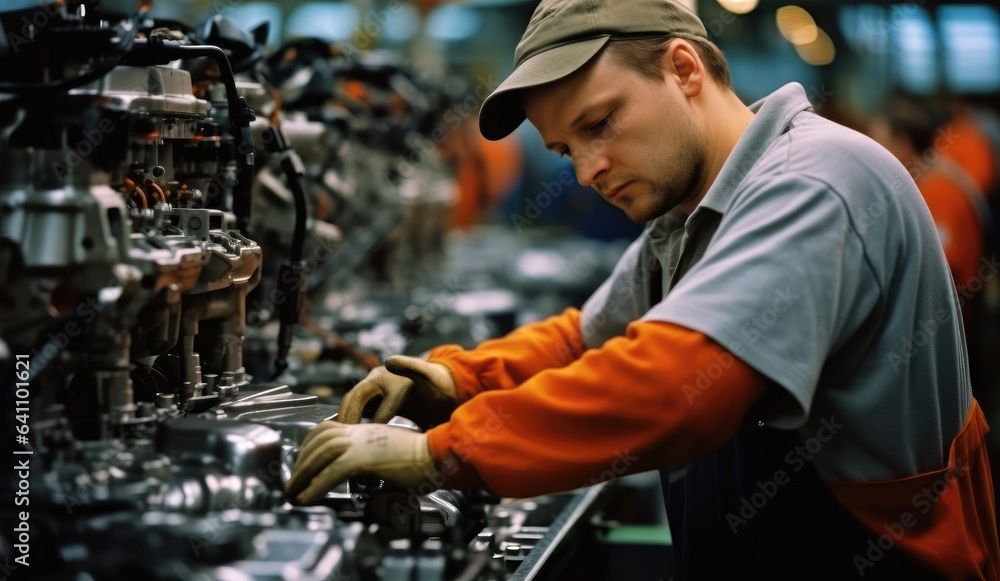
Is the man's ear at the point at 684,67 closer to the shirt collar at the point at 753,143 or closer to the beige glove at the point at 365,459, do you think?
the shirt collar at the point at 753,143

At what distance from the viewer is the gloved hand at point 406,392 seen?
1.56 m

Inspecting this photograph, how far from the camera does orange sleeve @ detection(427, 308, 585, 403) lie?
1.71 m

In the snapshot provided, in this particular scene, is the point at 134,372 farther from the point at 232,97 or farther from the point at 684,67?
the point at 684,67

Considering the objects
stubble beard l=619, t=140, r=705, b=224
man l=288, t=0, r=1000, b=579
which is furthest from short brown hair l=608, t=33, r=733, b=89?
stubble beard l=619, t=140, r=705, b=224

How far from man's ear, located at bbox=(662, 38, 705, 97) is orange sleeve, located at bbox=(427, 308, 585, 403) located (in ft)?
1.88

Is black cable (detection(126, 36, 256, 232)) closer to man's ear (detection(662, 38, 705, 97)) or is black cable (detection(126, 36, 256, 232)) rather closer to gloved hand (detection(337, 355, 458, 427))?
gloved hand (detection(337, 355, 458, 427))

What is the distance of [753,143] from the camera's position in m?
1.51

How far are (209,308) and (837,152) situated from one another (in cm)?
97

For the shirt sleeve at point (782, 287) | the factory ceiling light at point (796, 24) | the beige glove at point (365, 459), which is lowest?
the factory ceiling light at point (796, 24)

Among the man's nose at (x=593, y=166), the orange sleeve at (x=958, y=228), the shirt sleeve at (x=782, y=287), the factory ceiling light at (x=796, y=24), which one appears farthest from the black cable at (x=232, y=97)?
the factory ceiling light at (x=796, y=24)

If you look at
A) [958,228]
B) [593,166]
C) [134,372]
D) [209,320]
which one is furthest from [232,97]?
[958,228]

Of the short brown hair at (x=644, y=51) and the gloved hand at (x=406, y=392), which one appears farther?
the gloved hand at (x=406, y=392)

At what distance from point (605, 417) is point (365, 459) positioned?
0.30 meters

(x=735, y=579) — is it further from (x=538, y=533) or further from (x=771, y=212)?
(x=771, y=212)
